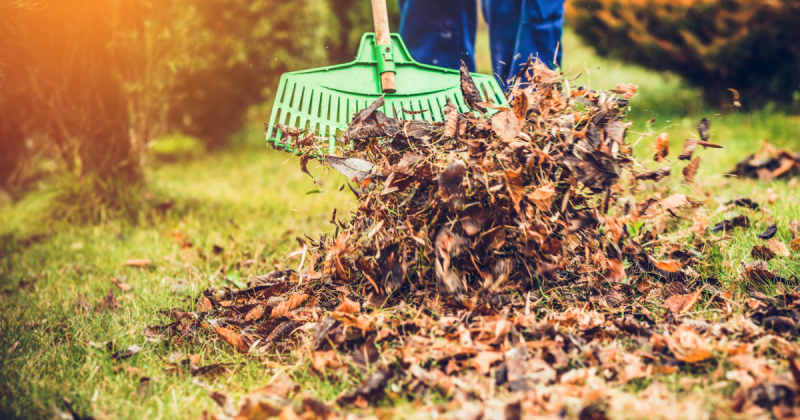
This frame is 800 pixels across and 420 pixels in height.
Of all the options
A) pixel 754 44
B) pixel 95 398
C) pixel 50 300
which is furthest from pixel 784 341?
pixel 754 44

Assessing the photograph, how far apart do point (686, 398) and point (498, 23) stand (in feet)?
6.59

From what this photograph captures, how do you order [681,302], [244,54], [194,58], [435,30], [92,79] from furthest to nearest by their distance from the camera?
1. [244,54]
2. [194,58]
3. [92,79]
4. [435,30]
5. [681,302]

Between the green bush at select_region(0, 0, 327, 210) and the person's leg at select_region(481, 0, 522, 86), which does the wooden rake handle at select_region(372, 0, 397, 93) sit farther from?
the green bush at select_region(0, 0, 327, 210)

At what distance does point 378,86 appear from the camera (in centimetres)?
197

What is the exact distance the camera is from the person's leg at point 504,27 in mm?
2529

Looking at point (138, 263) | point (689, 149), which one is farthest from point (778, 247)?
point (138, 263)

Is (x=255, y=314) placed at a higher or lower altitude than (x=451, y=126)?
lower

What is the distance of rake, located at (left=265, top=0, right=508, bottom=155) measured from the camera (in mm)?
1857

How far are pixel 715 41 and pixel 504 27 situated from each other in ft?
10.8

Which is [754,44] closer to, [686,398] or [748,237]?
[748,237]

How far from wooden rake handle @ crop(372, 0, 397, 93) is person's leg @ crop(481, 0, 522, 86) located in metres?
0.76

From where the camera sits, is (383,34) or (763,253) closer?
(763,253)

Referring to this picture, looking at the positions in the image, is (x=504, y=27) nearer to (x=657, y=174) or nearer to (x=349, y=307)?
(x=657, y=174)

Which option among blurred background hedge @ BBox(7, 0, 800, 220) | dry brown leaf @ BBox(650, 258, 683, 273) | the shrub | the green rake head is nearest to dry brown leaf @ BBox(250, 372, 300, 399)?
the green rake head
